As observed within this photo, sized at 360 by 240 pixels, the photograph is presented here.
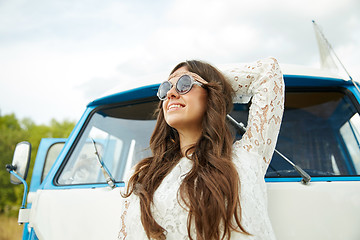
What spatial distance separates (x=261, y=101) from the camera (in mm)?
1729

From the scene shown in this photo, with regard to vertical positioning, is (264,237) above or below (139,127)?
below

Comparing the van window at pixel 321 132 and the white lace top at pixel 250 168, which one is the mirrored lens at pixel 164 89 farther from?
the van window at pixel 321 132

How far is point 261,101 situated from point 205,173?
515 mm

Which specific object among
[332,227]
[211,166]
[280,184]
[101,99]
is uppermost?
[101,99]

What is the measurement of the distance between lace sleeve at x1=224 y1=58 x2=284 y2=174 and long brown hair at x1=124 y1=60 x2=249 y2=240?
0.26 ft

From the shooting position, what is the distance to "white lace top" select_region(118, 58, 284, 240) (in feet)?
4.74

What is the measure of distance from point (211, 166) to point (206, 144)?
18 cm

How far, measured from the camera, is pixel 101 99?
2586 mm

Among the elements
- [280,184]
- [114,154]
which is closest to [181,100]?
[280,184]

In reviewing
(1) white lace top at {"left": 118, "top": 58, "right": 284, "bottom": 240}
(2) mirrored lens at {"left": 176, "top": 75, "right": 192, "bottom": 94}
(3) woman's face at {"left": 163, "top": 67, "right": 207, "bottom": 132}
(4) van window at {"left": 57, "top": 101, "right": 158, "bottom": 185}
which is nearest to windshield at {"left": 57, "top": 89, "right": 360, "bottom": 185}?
(4) van window at {"left": 57, "top": 101, "right": 158, "bottom": 185}

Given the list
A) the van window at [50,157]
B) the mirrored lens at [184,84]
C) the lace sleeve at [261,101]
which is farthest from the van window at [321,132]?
the van window at [50,157]

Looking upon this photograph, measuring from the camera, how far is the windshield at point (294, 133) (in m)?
2.24

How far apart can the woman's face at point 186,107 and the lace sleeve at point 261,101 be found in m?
0.25

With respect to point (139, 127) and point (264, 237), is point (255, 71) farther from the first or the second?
point (139, 127)
